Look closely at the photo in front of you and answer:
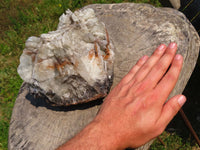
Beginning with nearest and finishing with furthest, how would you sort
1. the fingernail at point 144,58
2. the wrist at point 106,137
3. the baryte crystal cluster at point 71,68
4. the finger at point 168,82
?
the wrist at point 106,137 → the finger at point 168,82 → the baryte crystal cluster at point 71,68 → the fingernail at point 144,58

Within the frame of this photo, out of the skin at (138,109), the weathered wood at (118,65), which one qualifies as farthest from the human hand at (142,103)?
the weathered wood at (118,65)

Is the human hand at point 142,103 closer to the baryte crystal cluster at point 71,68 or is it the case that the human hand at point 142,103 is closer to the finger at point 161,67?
the finger at point 161,67

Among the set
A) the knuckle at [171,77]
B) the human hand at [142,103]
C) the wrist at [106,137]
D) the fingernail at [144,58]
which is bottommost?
the wrist at [106,137]

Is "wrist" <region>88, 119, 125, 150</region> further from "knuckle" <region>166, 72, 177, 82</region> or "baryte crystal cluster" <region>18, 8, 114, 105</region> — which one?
"knuckle" <region>166, 72, 177, 82</region>

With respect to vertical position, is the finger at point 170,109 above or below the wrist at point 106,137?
above

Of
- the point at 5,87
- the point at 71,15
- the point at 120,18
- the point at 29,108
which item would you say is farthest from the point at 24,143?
the point at 5,87

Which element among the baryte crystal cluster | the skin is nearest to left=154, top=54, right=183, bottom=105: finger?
the skin
